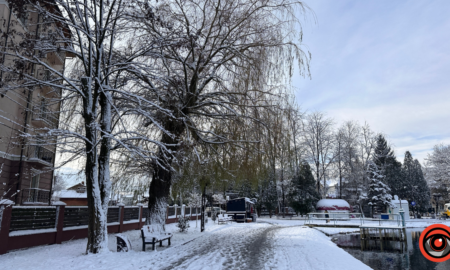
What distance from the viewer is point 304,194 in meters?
44.0

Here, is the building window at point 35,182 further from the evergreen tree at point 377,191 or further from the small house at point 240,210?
the evergreen tree at point 377,191

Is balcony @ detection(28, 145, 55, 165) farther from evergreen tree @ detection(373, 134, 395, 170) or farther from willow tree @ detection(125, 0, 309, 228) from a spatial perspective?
evergreen tree @ detection(373, 134, 395, 170)

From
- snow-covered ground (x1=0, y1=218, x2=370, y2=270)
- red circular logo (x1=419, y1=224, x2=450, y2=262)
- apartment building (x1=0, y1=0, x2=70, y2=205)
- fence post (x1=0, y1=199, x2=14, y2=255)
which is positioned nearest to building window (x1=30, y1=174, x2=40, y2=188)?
apartment building (x1=0, y1=0, x2=70, y2=205)

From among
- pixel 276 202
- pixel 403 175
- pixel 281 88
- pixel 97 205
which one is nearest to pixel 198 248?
pixel 97 205

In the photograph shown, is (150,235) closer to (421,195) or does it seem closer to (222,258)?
(222,258)

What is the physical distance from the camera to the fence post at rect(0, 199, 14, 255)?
8992 millimetres

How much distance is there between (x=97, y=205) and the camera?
9117 mm

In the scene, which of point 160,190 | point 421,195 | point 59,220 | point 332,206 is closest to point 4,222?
point 59,220

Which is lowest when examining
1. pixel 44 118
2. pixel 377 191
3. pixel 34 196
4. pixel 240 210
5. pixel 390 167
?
pixel 240 210

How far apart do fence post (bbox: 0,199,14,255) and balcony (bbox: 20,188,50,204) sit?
787cm

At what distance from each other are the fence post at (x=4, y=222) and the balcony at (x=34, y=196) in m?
7.87

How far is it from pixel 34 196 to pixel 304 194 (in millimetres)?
34965

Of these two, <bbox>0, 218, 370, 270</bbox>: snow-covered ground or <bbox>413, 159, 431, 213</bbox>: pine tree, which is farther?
<bbox>413, 159, 431, 213</bbox>: pine tree

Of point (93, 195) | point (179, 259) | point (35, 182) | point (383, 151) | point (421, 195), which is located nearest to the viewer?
point (93, 195)
